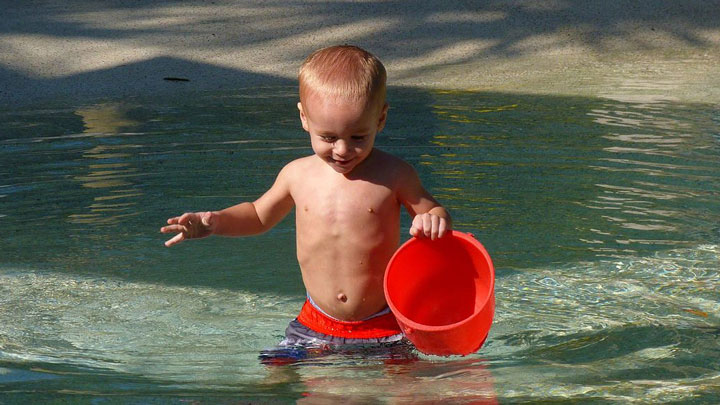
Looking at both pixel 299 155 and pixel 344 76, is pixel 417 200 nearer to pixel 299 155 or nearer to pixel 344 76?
pixel 344 76

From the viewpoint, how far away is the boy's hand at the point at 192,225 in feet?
10.6

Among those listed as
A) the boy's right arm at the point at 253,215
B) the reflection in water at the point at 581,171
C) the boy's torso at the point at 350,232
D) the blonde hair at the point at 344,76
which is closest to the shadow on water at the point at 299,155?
the reflection in water at the point at 581,171

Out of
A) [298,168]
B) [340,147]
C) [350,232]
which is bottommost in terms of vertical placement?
[350,232]

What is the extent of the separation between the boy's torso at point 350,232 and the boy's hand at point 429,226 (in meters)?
0.26

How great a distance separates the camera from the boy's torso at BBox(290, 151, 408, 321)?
3.34m

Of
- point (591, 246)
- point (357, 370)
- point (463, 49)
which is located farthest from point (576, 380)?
point (463, 49)

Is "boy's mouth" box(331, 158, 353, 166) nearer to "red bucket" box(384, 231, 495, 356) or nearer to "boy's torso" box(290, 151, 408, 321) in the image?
"boy's torso" box(290, 151, 408, 321)

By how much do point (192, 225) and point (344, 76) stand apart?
70 centimetres

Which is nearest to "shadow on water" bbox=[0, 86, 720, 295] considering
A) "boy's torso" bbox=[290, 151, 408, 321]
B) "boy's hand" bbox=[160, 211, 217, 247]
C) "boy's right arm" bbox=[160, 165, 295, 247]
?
"boy's right arm" bbox=[160, 165, 295, 247]

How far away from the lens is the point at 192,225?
10.8 feet

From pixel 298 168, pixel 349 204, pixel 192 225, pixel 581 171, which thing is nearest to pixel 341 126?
pixel 349 204

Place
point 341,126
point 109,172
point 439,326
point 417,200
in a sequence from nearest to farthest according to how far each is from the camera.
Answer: point 439,326
point 341,126
point 417,200
point 109,172

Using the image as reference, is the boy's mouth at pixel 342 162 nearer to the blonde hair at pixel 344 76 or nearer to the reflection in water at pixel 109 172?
the blonde hair at pixel 344 76

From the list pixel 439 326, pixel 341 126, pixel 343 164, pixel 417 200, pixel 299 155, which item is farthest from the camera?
pixel 299 155
